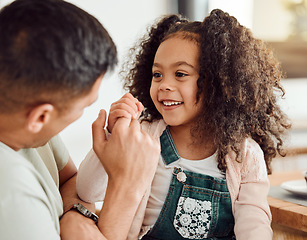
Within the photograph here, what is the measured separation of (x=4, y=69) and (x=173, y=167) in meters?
0.76

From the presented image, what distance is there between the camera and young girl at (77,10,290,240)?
1.28 meters

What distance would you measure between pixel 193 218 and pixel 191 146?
25 cm

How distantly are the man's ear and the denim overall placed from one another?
65 centimetres

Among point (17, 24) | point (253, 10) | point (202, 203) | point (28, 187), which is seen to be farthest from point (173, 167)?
point (253, 10)

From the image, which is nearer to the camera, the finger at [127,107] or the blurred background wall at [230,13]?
the finger at [127,107]

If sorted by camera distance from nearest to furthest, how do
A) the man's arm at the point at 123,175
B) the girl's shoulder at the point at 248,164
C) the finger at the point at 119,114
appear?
1. the man's arm at the point at 123,175
2. the finger at the point at 119,114
3. the girl's shoulder at the point at 248,164

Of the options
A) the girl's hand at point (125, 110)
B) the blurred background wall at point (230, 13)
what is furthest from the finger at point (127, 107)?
the blurred background wall at point (230, 13)

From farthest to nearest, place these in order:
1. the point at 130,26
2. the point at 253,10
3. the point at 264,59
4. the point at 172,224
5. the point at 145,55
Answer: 1. the point at 253,10
2. the point at 130,26
3. the point at 145,55
4. the point at 264,59
5. the point at 172,224

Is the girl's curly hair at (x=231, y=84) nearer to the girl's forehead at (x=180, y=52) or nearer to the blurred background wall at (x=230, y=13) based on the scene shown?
the girl's forehead at (x=180, y=52)

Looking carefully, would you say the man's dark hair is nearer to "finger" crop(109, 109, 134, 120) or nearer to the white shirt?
"finger" crop(109, 109, 134, 120)

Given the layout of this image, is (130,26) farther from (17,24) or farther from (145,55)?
(17,24)

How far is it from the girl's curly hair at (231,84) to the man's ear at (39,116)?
0.67 metres

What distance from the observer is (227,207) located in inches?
51.1

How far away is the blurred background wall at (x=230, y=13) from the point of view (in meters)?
2.94
